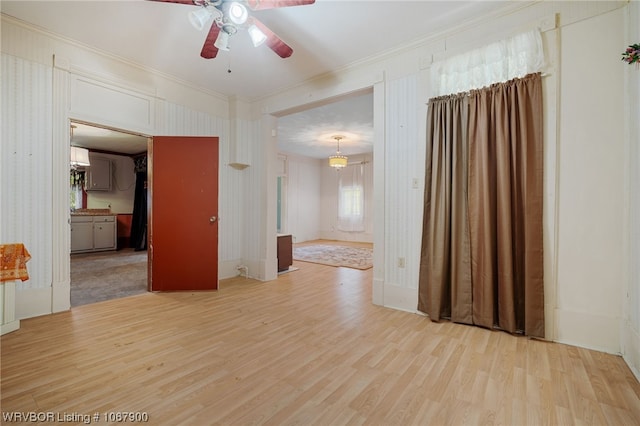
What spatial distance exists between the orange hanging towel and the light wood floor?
48 centimetres

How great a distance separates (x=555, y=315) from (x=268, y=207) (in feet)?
11.5

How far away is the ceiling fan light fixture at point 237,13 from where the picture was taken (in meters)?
2.02

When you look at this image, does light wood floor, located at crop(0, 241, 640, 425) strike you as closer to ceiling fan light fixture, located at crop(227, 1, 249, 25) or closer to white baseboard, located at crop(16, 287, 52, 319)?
white baseboard, located at crop(16, 287, 52, 319)

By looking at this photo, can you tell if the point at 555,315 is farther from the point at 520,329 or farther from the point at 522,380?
the point at 522,380

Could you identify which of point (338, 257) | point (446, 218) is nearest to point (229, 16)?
point (446, 218)

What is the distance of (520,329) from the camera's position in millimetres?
2443

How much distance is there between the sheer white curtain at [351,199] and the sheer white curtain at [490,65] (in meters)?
6.47

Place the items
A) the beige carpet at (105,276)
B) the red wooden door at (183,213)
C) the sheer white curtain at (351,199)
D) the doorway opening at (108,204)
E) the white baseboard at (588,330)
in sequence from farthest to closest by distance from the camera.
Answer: the sheer white curtain at (351,199)
the doorway opening at (108,204)
the red wooden door at (183,213)
the beige carpet at (105,276)
the white baseboard at (588,330)

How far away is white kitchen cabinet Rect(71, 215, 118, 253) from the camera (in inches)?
262

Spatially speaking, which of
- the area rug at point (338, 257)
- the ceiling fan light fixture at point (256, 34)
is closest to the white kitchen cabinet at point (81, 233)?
the area rug at point (338, 257)

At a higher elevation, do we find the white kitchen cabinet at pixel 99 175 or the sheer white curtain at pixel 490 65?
the sheer white curtain at pixel 490 65

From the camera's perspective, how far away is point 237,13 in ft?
6.68

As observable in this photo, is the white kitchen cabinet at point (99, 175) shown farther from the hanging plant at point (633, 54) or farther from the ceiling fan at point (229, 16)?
the hanging plant at point (633, 54)

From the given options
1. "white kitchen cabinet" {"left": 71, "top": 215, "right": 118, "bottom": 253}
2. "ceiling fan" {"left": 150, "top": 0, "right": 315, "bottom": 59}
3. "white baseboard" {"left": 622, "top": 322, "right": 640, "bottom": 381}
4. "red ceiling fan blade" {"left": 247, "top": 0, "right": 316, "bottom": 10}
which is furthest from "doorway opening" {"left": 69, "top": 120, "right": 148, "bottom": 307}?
"white baseboard" {"left": 622, "top": 322, "right": 640, "bottom": 381}
